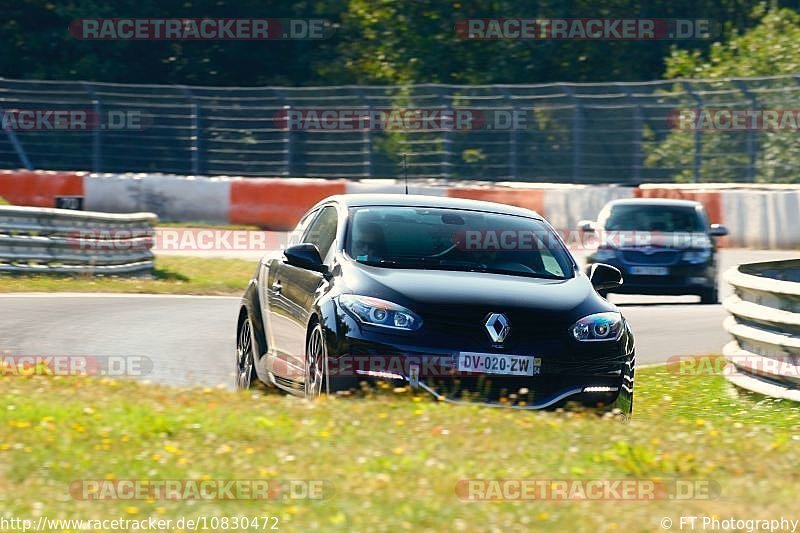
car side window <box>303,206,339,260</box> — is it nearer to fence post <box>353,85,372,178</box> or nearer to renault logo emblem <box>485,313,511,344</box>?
renault logo emblem <box>485,313,511,344</box>

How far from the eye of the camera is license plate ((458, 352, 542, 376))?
30.1 feet

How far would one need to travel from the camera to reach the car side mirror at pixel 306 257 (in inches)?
398

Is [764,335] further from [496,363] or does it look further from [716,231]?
[716,231]

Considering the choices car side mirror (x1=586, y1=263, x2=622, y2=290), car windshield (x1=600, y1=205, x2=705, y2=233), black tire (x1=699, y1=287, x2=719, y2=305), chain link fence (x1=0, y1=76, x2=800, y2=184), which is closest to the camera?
car side mirror (x1=586, y1=263, x2=622, y2=290)

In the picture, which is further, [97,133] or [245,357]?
[97,133]

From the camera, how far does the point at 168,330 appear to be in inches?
642

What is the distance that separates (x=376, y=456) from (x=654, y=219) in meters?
15.6

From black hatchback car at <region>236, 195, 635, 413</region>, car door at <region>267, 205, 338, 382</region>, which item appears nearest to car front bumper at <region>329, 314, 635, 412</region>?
black hatchback car at <region>236, 195, 635, 413</region>

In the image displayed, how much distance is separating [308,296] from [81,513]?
388 cm

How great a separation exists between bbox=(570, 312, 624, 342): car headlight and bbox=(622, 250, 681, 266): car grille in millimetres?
11836

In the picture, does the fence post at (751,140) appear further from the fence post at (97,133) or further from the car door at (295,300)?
the car door at (295,300)

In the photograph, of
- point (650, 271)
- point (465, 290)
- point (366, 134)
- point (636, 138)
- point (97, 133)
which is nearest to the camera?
point (465, 290)

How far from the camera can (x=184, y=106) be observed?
33.8 meters

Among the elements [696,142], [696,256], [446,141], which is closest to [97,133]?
[446,141]
